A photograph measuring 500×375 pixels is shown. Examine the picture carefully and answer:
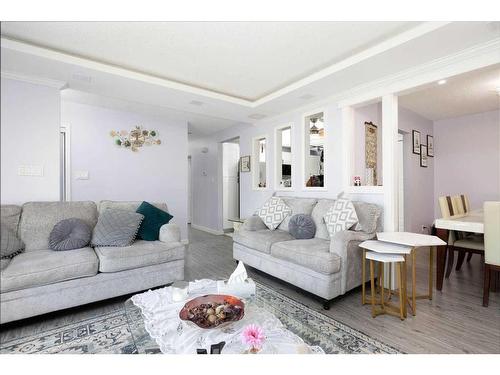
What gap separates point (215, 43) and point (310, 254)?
1822 mm

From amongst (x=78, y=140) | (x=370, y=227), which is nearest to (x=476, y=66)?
(x=370, y=227)

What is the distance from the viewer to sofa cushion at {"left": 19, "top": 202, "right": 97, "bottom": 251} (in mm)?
1092

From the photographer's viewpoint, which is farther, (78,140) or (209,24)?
(78,140)

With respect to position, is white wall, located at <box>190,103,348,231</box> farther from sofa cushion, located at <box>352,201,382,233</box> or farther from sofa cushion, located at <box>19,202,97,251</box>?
sofa cushion, located at <box>19,202,97,251</box>

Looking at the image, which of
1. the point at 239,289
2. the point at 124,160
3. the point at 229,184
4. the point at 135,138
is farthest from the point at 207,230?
the point at 239,289

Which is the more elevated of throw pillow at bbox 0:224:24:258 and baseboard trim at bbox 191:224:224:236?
throw pillow at bbox 0:224:24:258

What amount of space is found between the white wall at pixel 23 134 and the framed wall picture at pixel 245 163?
137 inches

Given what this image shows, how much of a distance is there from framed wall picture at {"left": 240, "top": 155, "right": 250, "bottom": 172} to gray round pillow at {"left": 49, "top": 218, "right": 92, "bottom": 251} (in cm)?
302

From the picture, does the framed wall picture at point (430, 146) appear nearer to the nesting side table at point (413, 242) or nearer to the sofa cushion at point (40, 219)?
the nesting side table at point (413, 242)

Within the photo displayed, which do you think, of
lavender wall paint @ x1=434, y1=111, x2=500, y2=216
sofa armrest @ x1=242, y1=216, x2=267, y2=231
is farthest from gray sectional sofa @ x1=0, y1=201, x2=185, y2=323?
lavender wall paint @ x1=434, y1=111, x2=500, y2=216

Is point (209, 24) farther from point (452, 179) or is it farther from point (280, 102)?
point (452, 179)
